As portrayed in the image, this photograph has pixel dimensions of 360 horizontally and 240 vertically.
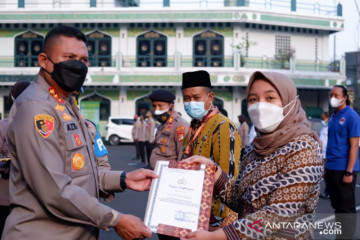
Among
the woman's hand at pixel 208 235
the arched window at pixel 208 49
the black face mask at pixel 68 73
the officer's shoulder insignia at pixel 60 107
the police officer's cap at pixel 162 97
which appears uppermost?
the arched window at pixel 208 49

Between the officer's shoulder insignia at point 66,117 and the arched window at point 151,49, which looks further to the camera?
the arched window at point 151,49

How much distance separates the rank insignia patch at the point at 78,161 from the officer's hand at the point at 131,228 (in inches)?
14.6

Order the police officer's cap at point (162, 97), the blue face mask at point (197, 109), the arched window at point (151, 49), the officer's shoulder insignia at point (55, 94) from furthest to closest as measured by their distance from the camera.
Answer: the arched window at point (151, 49) → the police officer's cap at point (162, 97) → the blue face mask at point (197, 109) → the officer's shoulder insignia at point (55, 94)

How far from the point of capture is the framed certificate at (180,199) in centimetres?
244

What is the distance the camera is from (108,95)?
28938mm

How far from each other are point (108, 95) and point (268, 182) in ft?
89.2

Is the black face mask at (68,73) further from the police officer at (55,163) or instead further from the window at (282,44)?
the window at (282,44)

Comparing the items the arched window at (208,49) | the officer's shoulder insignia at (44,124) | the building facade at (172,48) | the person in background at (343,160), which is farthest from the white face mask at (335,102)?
the arched window at (208,49)

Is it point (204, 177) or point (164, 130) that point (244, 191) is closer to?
point (204, 177)

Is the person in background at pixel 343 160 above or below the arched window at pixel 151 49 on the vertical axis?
below

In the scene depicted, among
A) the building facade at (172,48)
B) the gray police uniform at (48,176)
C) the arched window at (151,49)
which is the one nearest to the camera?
the gray police uniform at (48,176)

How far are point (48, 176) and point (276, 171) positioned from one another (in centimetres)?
122

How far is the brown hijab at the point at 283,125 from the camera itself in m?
2.39

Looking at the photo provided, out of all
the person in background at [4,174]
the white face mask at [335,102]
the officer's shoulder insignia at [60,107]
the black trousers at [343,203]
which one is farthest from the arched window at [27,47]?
the officer's shoulder insignia at [60,107]
